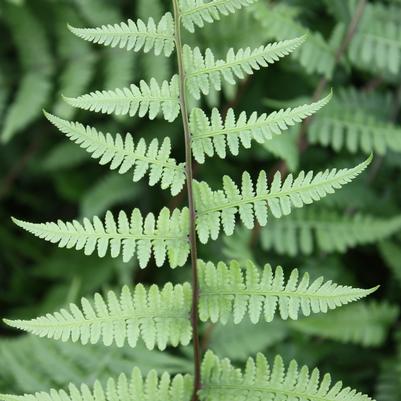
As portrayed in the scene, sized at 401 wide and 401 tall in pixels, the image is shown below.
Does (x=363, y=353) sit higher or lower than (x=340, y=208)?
lower

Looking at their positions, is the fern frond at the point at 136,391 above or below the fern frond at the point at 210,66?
below

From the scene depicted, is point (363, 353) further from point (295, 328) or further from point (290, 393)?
point (290, 393)

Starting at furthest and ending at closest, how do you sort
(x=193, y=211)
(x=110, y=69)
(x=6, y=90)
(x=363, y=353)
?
(x=6, y=90) < (x=110, y=69) < (x=363, y=353) < (x=193, y=211)

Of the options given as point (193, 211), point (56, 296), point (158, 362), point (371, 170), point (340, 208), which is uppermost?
point (193, 211)

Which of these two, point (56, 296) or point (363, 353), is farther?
point (56, 296)

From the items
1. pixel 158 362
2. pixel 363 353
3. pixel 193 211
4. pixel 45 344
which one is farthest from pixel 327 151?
pixel 193 211

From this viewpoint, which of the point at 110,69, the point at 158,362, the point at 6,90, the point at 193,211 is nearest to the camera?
the point at 193,211

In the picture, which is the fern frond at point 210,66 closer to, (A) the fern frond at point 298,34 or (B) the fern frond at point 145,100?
(B) the fern frond at point 145,100

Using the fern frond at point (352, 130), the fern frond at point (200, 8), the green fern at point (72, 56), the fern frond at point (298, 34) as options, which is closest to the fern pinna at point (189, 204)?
the fern frond at point (200, 8)

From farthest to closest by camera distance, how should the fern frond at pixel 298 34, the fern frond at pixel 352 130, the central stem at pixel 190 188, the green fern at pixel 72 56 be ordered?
the green fern at pixel 72 56
the fern frond at pixel 352 130
the fern frond at pixel 298 34
the central stem at pixel 190 188
